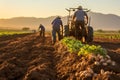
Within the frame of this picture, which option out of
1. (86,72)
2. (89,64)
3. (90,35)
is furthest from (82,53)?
(90,35)

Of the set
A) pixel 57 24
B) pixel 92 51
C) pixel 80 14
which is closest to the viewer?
pixel 92 51

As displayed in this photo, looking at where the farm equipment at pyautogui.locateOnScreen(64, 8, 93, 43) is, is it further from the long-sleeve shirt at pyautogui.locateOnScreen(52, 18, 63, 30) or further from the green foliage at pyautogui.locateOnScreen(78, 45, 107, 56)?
the green foliage at pyautogui.locateOnScreen(78, 45, 107, 56)

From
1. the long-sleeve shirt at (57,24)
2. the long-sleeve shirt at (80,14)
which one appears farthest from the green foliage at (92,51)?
the long-sleeve shirt at (57,24)

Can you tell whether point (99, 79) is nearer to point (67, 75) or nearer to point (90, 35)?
point (67, 75)

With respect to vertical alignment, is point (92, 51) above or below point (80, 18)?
below

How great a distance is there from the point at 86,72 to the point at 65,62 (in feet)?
9.16

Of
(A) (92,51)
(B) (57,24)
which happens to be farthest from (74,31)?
(A) (92,51)

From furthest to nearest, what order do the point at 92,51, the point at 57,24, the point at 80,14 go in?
the point at 57,24
the point at 80,14
the point at 92,51

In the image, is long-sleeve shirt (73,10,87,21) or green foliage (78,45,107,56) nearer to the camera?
green foliage (78,45,107,56)

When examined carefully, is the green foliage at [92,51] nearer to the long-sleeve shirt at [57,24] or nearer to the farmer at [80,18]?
Result: the farmer at [80,18]

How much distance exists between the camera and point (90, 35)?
2383 cm

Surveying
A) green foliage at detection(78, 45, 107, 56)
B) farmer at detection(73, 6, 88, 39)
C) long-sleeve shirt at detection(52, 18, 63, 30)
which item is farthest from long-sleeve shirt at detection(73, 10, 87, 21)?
green foliage at detection(78, 45, 107, 56)

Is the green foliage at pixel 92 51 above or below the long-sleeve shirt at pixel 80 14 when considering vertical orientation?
below

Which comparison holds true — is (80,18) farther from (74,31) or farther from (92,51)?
(92,51)
